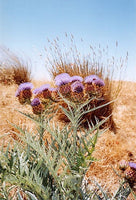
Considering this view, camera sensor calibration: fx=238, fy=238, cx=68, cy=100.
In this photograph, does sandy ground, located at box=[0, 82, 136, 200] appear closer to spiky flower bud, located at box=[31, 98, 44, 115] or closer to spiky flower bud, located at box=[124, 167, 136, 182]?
spiky flower bud, located at box=[124, 167, 136, 182]

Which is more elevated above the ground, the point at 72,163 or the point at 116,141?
the point at 72,163

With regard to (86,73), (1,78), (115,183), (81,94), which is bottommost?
(115,183)

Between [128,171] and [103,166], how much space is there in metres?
1.00

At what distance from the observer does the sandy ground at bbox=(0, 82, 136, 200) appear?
2000 mm

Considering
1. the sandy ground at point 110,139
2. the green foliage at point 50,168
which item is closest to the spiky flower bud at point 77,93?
the green foliage at point 50,168

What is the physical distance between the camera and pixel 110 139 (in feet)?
7.99

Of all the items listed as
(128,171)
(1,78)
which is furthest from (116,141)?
(1,78)

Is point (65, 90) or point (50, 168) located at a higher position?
point (65, 90)

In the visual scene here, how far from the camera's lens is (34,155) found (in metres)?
1.07

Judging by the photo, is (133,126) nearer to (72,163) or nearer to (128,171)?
(128,171)

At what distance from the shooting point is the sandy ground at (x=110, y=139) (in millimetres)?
2000

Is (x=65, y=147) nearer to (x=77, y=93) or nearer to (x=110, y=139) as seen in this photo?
(x=77, y=93)

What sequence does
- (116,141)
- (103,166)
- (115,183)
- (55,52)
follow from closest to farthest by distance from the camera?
1. (115,183)
2. (103,166)
3. (116,141)
4. (55,52)

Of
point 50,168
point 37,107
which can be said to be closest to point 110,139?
point 37,107
